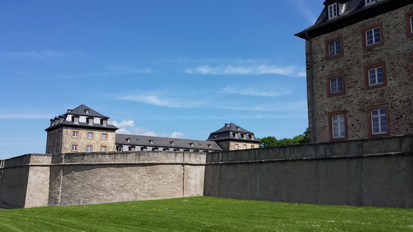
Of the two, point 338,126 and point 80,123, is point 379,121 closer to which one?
point 338,126

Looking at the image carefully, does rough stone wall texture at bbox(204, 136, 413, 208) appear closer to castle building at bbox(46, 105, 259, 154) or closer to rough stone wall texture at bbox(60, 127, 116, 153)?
rough stone wall texture at bbox(60, 127, 116, 153)

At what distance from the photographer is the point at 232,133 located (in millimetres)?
77312

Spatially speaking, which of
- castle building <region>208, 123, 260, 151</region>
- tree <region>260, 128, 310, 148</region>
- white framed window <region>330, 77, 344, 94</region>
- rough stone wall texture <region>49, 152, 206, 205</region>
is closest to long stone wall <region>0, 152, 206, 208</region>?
rough stone wall texture <region>49, 152, 206, 205</region>

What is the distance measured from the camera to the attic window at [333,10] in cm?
2517

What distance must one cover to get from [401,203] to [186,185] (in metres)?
15.4

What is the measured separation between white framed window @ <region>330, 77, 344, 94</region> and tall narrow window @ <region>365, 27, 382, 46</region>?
8.97 feet

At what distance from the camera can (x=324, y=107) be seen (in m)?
24.8

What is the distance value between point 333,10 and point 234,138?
5273 cm

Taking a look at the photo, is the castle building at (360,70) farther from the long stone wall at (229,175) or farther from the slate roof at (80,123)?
the slate roof at (80,123)

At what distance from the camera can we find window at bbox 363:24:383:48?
22.5 meters

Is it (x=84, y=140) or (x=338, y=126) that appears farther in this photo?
(x=84, y=140)

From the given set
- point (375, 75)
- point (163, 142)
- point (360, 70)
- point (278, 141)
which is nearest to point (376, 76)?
point (375, 75)

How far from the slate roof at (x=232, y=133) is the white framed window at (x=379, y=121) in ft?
178

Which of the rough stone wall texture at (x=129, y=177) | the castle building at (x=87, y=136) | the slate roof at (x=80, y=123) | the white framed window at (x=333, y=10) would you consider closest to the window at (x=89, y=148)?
the castle building at (x=87, y=136)
